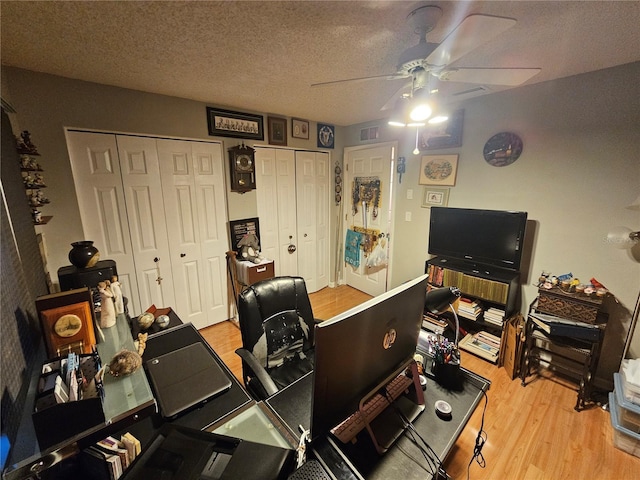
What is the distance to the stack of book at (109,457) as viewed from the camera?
784 millimetres

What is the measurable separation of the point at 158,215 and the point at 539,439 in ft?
11.1

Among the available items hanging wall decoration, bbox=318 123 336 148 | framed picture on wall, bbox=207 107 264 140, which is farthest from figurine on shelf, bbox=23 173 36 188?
hanging wall decoration, bbox=318 123 336 148

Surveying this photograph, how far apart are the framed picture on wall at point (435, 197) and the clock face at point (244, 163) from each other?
76.4 inches

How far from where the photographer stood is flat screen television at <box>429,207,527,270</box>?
89.3 inches

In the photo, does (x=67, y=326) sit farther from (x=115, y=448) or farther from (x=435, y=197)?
(x=435, y=197)

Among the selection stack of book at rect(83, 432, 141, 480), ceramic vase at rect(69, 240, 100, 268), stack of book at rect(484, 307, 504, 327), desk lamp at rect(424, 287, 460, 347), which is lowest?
stack of book at rect(484, 307, 504, 327)

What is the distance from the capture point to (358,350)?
84cm

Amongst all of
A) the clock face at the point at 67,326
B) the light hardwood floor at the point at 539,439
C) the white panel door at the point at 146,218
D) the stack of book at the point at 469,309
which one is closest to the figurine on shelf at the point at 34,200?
the white panel door at the point at 146,218

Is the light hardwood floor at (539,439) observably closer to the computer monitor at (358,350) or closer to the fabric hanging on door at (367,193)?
the computer monitor at (358,350)

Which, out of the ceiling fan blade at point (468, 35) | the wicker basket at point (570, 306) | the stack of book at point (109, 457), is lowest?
the wicker basket at point (570, 306)

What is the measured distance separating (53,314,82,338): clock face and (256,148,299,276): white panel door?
6.98ft

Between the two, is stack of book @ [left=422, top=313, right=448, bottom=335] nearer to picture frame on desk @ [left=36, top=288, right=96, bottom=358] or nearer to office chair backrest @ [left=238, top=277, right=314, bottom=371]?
office chair backrest @ [left=238, top=277, right=314, bottom=371]

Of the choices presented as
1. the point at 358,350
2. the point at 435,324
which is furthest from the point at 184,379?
the point at 435,324

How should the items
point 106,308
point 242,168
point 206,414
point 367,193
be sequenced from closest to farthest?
1. point 206,414
2. point 106,308
3. point 242,168
4. point 367,193
